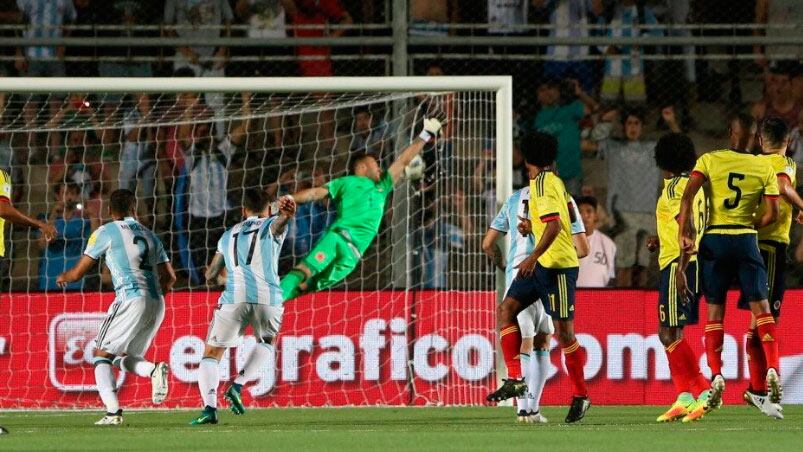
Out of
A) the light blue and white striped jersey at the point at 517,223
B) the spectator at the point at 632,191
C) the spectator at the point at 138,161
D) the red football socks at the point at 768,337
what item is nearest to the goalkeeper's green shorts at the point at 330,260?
the spectator at the point at 138,161

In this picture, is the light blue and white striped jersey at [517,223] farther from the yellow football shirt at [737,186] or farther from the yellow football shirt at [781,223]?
the yellow football shirt at [781,223]

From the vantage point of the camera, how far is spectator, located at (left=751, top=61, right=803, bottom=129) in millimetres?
15688

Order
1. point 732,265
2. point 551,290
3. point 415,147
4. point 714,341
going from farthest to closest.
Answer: point 415,147
point 714,341
point 732,265
point 551,290

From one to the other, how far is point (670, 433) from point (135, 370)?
3.94 metres

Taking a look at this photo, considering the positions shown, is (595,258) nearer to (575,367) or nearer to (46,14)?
(575,367)

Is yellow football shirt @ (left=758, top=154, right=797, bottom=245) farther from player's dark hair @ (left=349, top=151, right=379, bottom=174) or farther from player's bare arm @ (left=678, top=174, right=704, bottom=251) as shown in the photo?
player's dark hair @ (left=349, top=151, right=379, bottom=174)

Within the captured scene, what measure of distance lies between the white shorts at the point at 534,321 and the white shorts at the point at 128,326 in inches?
106

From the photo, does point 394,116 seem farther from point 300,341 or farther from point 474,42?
point 300,341

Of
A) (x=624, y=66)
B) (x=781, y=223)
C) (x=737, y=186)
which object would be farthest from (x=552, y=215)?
(x=624, y=66)

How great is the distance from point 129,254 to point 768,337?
4.53 m

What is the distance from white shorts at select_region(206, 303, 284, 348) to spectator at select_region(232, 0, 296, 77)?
509 cm

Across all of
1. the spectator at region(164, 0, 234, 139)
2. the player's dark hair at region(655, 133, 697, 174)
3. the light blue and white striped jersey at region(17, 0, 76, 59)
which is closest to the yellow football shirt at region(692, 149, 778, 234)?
the player's dark hair at region(655, 133, 697, 174)

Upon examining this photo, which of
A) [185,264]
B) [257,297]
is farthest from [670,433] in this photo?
[185,264]

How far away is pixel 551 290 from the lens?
10.4 metres
